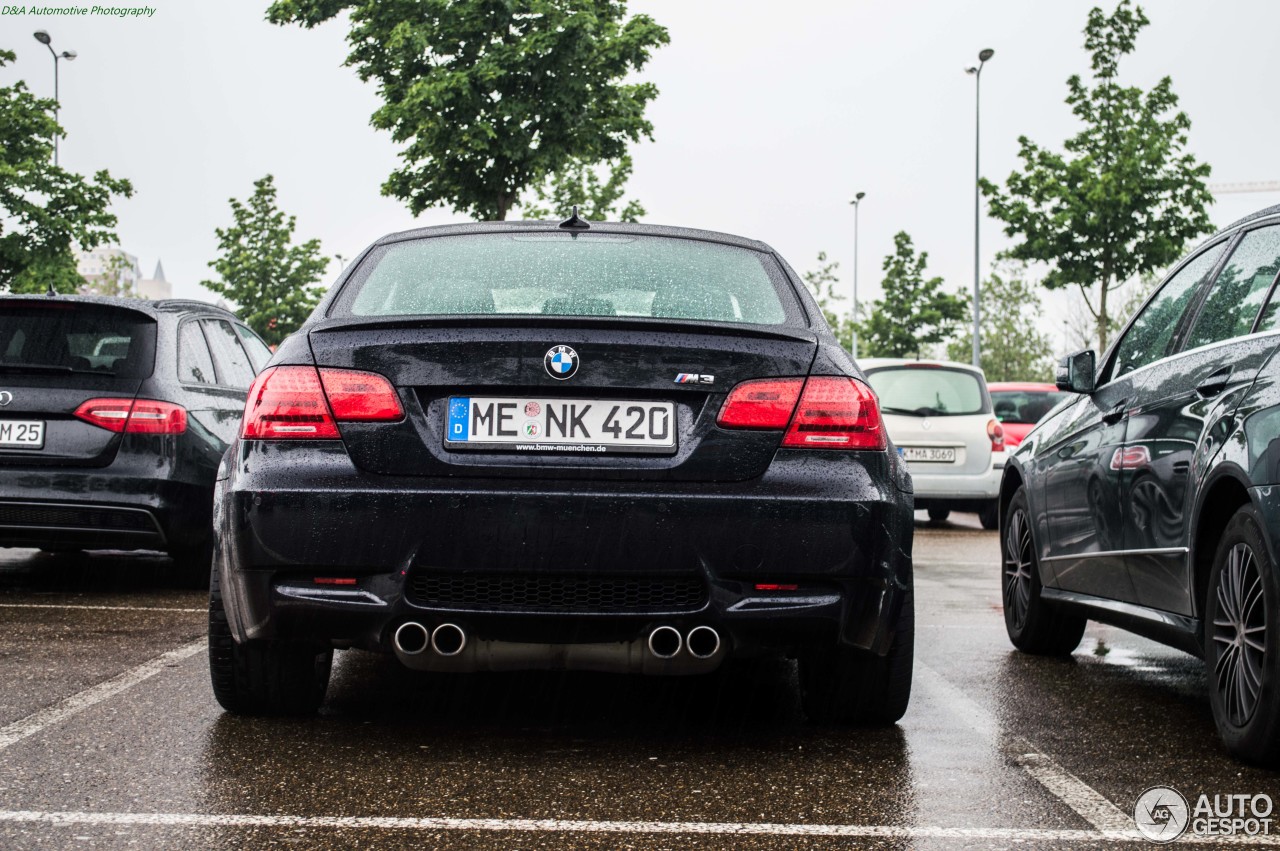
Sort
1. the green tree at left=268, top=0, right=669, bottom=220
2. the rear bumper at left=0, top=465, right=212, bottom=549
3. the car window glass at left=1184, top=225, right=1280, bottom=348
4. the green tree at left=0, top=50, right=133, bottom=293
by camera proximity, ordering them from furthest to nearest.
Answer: the green tree at left=0, top=50, right=133, bottom=293
the green tree at left=268, top=0, right=669, bottom=220
the rear bumper at left=0, top=465, right=212, bottom=549
the car window glass at left=1184, top=225, right=1280, bottom=348

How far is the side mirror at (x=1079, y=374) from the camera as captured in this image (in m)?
6.02

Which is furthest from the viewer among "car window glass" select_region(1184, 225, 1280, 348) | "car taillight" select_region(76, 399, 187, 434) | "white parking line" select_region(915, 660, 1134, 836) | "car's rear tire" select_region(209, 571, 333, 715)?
"car taillight" select_region(76, 399, 187, 434)

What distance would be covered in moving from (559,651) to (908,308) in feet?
200

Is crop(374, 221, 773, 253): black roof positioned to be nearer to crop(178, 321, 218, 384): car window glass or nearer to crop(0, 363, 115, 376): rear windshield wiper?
crop(0, 363, 115, 376): rear windshield wiper

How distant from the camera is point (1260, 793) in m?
4.06

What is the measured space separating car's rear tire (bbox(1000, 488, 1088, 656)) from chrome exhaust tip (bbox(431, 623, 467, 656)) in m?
3.00

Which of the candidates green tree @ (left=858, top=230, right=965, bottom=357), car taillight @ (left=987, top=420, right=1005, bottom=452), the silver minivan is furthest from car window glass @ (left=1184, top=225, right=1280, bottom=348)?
green tree @ (left=858, top=230, right=965, bottom=357)

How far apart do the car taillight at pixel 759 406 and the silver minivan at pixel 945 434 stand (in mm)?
11057

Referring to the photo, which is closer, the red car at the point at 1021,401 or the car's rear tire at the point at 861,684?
the car's rear tire at the point at 861,684

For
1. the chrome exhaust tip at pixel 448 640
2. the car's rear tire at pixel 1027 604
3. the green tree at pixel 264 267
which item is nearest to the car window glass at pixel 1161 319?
the car's rear tire at pixel 1027 604

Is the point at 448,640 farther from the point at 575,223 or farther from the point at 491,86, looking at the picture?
the point at 491,86

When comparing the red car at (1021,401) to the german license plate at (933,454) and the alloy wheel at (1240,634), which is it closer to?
the german license plate at (933,454)

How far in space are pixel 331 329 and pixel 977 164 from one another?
129 ft

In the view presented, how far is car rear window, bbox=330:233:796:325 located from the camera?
4.62 m
